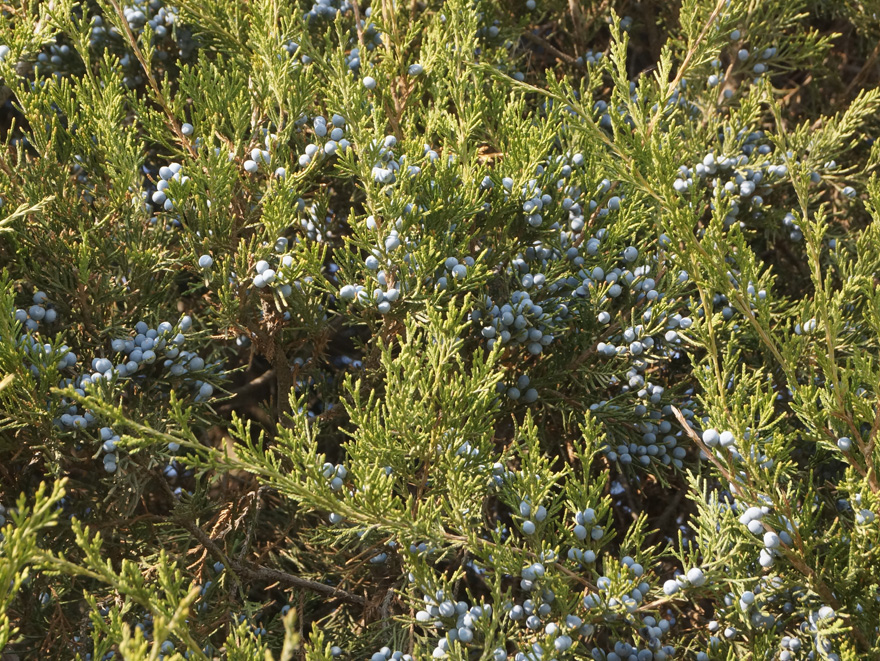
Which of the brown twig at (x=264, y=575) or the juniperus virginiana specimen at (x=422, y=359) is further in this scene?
the brown twig at (x=264, y=575)

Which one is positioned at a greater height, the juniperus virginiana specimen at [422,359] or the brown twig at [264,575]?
the juniperus virginiana specimen at [422,359]

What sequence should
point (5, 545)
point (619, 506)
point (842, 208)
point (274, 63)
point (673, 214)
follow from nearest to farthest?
point (5, 545) < point (673, 214) < point (274, 63) < point (619, 506) < point (842, 208)

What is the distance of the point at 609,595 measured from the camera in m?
1.73

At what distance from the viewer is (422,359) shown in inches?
77.1

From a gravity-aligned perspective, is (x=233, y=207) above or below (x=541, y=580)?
above

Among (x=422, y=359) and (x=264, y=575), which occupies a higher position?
(x=422, y=359)

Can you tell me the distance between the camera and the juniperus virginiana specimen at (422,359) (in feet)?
5.75

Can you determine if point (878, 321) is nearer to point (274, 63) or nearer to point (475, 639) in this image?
point (475, 639)

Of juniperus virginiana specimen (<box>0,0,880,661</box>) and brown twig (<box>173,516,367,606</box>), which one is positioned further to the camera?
brown twig (<box>173,516,367,606</box>)

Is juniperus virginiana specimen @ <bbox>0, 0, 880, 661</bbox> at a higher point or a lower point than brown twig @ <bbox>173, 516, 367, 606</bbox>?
higher

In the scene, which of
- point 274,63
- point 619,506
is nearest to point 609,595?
point 619,506

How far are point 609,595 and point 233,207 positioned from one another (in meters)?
1.36

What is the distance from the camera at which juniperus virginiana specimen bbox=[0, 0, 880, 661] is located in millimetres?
1753

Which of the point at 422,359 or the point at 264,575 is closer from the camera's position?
→ the point at 422,359
